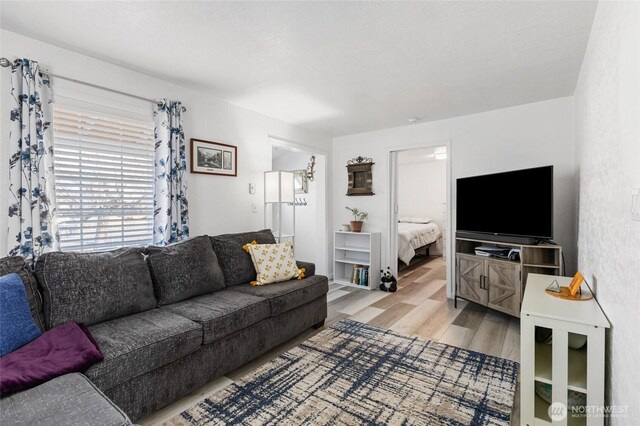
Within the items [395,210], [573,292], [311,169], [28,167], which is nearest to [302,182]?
[311,169]

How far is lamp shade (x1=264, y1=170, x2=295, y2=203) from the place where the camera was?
381cm

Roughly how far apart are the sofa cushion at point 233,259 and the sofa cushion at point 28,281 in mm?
1322

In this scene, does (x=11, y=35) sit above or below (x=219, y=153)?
above

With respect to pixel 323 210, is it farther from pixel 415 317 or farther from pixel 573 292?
pixel 573 292

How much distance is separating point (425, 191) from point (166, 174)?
6.47 metres

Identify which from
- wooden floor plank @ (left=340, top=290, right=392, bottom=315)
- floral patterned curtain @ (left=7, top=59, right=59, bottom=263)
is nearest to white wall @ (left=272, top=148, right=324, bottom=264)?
wooden floor plank @ (left=340, top=290, right=392, bottom=315)

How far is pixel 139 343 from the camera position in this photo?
5.75 ft

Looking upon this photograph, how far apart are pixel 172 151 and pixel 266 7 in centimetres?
166

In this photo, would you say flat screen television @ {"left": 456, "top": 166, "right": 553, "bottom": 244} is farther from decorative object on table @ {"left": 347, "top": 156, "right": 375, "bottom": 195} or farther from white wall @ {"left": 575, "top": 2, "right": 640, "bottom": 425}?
decorative object on table @ {"left": 347, "top": 156, "right": 375, "bottom": 195}

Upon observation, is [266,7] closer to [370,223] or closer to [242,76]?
[242,76]

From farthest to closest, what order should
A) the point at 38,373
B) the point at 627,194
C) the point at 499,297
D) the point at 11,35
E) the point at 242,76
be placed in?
the point at 499,297
the point at 242,76
the point at 11,35
the point at 38,373
the point at 627,194

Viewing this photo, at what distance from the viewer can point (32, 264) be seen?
1.99 metres

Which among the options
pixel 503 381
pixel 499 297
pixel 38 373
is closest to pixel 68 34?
pixel 38 373

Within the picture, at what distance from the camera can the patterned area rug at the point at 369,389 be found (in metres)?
1.86
